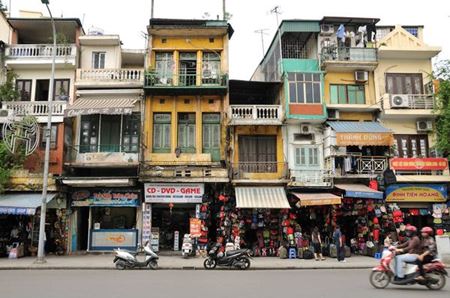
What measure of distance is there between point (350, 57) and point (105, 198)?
15.3 m

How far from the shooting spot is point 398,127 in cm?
2347

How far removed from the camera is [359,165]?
2214 cm

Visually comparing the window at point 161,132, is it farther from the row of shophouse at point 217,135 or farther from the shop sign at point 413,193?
the shop sign at point 413,193

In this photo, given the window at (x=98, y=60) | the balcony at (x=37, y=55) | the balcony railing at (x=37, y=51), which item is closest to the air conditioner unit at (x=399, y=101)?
the window at (x=98, y=60)

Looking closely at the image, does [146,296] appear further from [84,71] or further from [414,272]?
[84,71]

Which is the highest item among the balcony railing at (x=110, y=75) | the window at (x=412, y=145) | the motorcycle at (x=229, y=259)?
the balcony railing at (x=110, y=75)

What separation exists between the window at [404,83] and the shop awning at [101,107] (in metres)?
14.3

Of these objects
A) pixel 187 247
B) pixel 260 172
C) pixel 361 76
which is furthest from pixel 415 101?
pixel 187 247

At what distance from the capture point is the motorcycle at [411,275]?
10336 millimetres

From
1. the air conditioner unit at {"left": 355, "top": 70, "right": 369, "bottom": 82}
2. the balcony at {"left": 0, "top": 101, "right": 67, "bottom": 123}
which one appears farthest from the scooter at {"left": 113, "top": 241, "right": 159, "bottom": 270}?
the air conditioner unit at {"left": 355, "top": 70, "right": 369, "bottom": 82}

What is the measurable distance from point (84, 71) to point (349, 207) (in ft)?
52.3

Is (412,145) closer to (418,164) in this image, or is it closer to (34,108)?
(418,164)

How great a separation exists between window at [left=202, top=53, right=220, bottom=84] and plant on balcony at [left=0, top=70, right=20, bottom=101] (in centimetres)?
1005

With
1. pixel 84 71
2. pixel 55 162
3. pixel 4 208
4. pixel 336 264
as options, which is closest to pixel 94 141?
pixel 55 162
